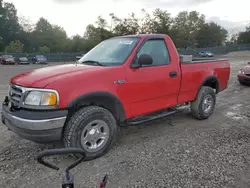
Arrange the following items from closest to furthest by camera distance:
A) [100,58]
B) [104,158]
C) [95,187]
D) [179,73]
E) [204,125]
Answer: [95,187] < [104,158] < [100,58] < [179,73] < [204,125]

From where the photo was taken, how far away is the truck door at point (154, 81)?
13.8 ft

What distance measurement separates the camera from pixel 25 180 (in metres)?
3.29

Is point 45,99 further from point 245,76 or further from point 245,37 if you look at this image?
point 245,37

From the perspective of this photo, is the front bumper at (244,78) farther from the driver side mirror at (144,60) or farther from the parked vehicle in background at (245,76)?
the driver side mirror at (144,60)

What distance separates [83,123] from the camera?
3.59 meters

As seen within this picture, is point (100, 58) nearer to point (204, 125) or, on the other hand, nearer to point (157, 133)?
point (157, 133)

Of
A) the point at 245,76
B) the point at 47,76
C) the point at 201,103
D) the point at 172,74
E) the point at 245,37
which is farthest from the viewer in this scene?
the point at 245,37

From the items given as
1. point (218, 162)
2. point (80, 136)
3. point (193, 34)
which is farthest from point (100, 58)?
point (193, 34)

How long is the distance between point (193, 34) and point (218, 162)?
81186 mm

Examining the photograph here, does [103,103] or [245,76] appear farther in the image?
[245,76]

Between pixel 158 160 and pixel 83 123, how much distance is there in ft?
A: 4.11

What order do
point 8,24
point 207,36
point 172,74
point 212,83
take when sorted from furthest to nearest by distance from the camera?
point 207,36
point 8,24
point 212,83
point 172,74

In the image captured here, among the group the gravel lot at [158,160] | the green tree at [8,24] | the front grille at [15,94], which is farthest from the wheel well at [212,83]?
the green tree at [8,24]

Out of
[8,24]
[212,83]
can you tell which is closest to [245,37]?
[8,24]
